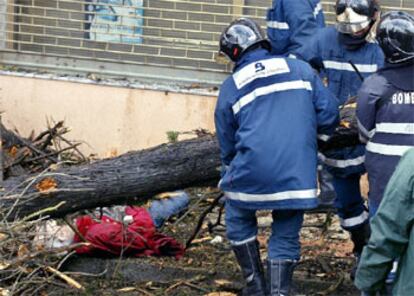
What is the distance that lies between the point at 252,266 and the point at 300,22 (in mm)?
2310

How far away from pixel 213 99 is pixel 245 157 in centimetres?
377

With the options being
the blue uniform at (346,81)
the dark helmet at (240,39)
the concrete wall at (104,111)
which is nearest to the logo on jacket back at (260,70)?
the dark helmet at (240,39)

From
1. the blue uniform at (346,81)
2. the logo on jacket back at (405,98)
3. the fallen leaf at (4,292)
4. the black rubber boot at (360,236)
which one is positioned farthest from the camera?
the black rubber boot at (360,236)

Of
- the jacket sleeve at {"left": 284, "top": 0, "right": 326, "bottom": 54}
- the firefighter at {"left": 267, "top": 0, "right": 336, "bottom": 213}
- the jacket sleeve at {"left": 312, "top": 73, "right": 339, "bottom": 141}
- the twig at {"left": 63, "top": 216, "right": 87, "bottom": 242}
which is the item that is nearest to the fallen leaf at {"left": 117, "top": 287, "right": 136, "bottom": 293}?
the twig at {"left": 63, "top": 216, "right": 87, "bottom": 242}

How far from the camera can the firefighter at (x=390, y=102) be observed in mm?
6016

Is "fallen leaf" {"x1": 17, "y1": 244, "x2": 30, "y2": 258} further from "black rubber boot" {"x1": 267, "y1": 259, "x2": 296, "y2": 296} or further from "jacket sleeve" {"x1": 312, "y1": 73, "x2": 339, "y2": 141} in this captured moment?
"jacket sleeve" {"x1": 312, "y1": 73, "x2": 339, "y2": 141}

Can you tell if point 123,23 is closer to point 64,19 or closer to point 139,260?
point 64,19

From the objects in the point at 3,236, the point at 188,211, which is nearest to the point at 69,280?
the point at 3,236

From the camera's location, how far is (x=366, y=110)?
6.14 m

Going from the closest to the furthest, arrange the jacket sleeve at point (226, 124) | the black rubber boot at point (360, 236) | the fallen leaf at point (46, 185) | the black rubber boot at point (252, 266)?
1. the jacket sleeve at point (226, 124)
2. the black rubber boot at point (252, 266)
3. the fallen leaf at point (46, 185)
4. the black rubber boot at point (360, 236)

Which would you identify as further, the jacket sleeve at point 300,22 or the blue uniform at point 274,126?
the jacket sleeve at point 300,22

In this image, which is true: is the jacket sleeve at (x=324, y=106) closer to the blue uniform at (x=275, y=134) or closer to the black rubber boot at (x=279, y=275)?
the blue uniform at (x=275, y=134)

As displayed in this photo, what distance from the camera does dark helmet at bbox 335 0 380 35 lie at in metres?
7.20

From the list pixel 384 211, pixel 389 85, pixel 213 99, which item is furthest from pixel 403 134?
pixel 213 99
